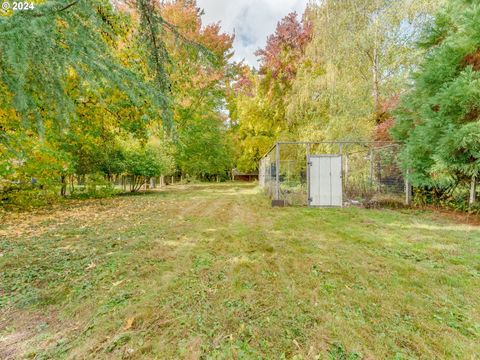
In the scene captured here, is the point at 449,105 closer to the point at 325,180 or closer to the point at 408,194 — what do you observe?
the point at 408,194

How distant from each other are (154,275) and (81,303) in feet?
2.53

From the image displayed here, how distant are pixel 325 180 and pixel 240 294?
6.34 metres

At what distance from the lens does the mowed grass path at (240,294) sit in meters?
1.79

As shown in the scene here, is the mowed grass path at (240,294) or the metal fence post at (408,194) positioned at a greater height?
the metal fence post at (408,194)

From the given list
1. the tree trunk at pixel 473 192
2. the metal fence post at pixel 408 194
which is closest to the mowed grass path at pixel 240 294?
the tree trunk at pixel 473 192

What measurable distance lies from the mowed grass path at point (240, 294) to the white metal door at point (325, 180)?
3195mm

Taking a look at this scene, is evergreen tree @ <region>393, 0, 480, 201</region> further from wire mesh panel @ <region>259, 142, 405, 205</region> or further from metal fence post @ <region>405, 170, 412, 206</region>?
wire mesh panel @ <region>259, 142, 405, 205</region>

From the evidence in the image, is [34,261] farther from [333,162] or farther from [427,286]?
[333,162]

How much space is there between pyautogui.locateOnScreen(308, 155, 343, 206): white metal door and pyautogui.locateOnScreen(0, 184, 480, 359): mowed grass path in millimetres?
3195

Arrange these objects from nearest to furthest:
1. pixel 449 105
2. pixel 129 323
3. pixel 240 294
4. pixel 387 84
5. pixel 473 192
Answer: pixel 129 323 → pixel 240 294 → pixel 449 105 → pixel 473 192 → pixel 387 84

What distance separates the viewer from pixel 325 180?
8047 mm

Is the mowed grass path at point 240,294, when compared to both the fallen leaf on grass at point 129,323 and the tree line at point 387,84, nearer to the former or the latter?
the fallen leaf on grass at point 129,323

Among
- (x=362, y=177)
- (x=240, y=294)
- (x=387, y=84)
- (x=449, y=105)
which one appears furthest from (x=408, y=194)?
(x=240, y=294)

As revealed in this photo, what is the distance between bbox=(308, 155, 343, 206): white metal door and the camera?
798 cm
